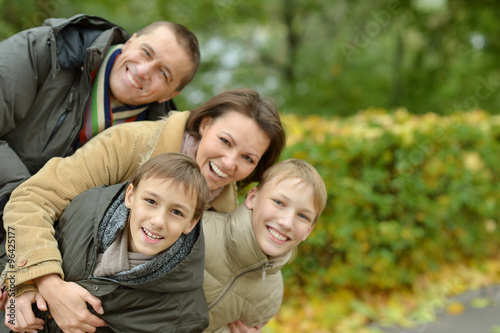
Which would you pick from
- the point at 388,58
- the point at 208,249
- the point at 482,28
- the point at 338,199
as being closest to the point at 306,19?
the point at 388,58

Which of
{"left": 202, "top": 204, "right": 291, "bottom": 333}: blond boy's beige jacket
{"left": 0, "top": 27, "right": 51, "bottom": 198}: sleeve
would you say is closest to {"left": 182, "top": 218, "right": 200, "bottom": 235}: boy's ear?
{"left": 202, "top": 204, "right": 291, "bottom": 333}: blond boy's beige jacket

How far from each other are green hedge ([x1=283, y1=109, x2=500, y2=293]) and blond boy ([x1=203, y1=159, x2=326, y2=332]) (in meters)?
1.83

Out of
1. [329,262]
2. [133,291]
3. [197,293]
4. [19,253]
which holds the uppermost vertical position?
[329,262]

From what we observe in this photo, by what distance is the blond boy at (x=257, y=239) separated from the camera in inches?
87.4

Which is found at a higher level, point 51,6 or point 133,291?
point 51,6

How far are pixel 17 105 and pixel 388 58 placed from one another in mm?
8858

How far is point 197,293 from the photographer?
198 centimetres

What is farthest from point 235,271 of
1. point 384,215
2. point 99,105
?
point 384,215

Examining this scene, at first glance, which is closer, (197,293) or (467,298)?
(197,293)

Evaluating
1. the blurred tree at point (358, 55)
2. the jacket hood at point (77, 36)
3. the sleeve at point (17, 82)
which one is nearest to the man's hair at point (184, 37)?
the jacket hood at point (77, 36)

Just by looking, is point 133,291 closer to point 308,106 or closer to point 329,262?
point 329,262

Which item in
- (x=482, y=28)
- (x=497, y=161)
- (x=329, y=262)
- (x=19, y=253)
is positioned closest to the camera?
(x=19, y=253)

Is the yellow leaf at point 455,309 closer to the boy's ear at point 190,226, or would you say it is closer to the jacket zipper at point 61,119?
the boy's ear at point 190,226

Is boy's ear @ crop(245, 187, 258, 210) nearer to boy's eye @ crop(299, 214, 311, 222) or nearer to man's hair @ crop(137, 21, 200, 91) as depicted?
boy's eye @ crop(299, 214, 311, 222)
